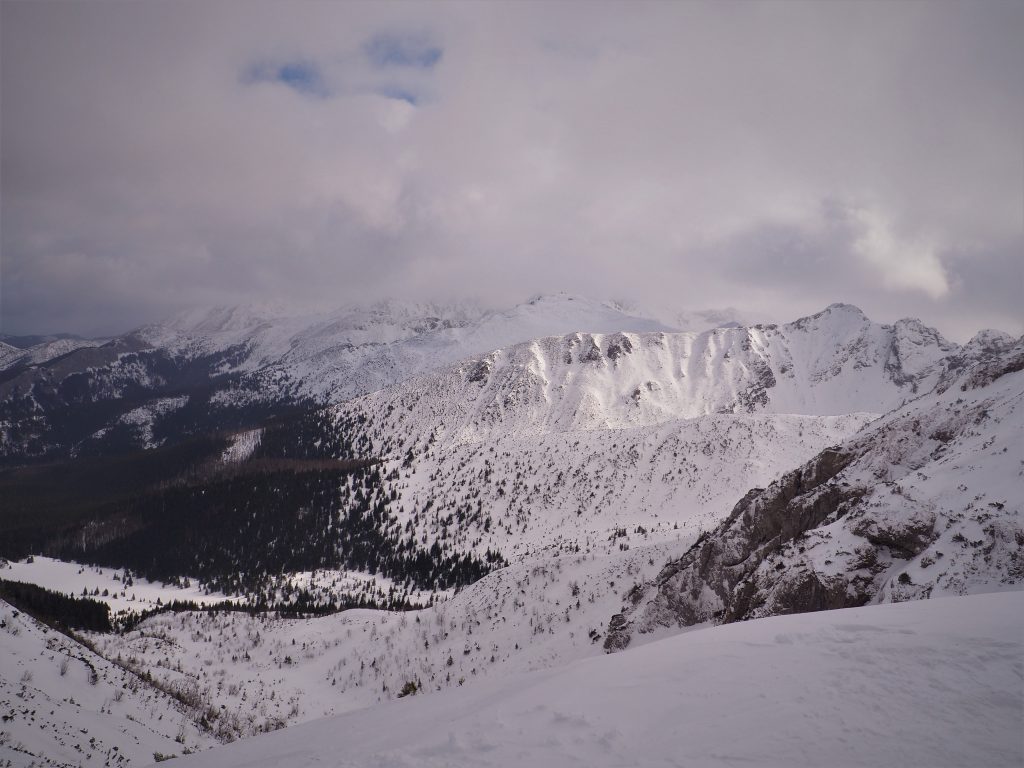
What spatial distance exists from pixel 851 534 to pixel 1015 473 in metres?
6.26

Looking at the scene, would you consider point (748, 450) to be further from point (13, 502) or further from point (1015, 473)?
point (13, 502)

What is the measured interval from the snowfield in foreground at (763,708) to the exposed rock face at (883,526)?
6.57 m

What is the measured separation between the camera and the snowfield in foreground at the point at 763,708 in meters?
6.75

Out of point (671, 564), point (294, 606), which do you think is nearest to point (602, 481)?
point (294, 606)

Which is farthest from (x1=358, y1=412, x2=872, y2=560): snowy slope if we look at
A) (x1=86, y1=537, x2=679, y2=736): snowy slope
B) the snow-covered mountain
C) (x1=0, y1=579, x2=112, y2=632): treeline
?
(x1=0, y1=579, x2=112, y2=632): treeline

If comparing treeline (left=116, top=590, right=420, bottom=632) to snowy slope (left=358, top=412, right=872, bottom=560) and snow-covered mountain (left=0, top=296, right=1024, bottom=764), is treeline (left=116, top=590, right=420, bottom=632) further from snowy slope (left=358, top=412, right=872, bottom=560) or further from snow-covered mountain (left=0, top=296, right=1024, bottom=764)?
snowy slope (left=358, top=412, right=872, bottom=560)

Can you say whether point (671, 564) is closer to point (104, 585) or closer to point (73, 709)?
point (73, 709)

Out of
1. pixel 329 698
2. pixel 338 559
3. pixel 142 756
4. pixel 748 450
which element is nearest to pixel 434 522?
pixel 338 559

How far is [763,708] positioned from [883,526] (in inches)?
595

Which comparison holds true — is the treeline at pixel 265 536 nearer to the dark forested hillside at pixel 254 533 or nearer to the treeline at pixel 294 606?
the dark forested hillside at pixel 254 533

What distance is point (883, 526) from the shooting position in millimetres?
19000

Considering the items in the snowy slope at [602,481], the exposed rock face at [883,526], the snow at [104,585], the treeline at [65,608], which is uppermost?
the exposed rock face at [883,526]

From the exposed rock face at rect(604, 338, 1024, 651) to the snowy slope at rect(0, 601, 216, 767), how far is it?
83.1 ft

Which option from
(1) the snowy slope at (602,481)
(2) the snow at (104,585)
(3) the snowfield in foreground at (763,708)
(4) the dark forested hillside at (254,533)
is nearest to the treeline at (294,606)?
(4) the dark forested hillside at (254,533)
